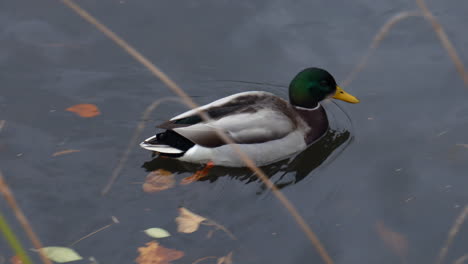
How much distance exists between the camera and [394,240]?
4.73 meters

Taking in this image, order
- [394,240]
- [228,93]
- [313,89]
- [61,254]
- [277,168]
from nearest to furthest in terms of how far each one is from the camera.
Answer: [61,254]
[394,240]
[277,168]
[313,89]
[228,93]

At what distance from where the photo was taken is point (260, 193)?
5211 millimetres

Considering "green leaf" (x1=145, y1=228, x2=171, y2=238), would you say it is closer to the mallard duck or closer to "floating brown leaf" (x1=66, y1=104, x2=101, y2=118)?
the mallard duck

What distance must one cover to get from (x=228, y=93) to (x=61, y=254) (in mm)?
2433

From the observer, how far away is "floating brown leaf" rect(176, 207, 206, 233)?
4793 millimetres

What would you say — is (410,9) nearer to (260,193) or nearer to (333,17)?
(333,17)

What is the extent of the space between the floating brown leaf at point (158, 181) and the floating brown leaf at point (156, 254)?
2.22 ft

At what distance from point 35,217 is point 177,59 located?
2.39m

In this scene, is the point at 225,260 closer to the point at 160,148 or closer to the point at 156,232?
the point at 156,232

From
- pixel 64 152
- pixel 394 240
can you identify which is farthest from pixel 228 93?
pixel 394 240

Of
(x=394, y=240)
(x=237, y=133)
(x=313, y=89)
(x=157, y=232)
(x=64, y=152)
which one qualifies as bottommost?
(x=394, y=240)

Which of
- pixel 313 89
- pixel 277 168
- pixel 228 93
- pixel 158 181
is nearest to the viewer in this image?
pixel 158 181

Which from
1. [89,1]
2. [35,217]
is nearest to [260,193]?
[35,217]

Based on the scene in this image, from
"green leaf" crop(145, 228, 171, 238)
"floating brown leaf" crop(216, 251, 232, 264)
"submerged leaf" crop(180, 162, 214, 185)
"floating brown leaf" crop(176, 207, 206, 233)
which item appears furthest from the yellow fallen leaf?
"submerged leaf" crop(180, 162, 214, 185)
